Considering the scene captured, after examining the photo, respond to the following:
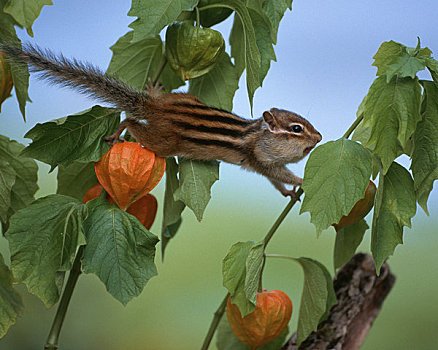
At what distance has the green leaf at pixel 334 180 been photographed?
0.95m

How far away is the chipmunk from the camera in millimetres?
1108

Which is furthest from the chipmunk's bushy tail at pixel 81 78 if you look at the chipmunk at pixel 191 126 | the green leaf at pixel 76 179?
the green leaf at pixel 76 179

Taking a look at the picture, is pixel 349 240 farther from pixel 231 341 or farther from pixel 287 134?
pixel 231 341

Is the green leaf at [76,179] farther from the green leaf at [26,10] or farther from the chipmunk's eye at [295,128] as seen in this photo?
the chipmunk's eye at [295,128]

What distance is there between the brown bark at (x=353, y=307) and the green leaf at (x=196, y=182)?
1.72 ft

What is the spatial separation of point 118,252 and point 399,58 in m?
0.61

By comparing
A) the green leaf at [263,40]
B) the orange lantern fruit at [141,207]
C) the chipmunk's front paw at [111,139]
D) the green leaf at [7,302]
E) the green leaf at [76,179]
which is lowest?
the green leaf at [7,302]

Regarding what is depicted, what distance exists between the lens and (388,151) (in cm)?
98

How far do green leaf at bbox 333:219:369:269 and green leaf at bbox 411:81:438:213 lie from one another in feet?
0.85

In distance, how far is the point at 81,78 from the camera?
111 centimetres

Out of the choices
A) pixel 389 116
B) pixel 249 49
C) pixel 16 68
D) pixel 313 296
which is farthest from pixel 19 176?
pixel 389 116

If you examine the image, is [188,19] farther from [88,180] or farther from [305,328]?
[305,328]

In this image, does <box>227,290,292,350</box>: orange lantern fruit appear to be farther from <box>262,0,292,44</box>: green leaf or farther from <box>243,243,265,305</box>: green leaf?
<box>262,0,292,44</box>: green leaf

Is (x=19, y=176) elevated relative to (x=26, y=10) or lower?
lower
